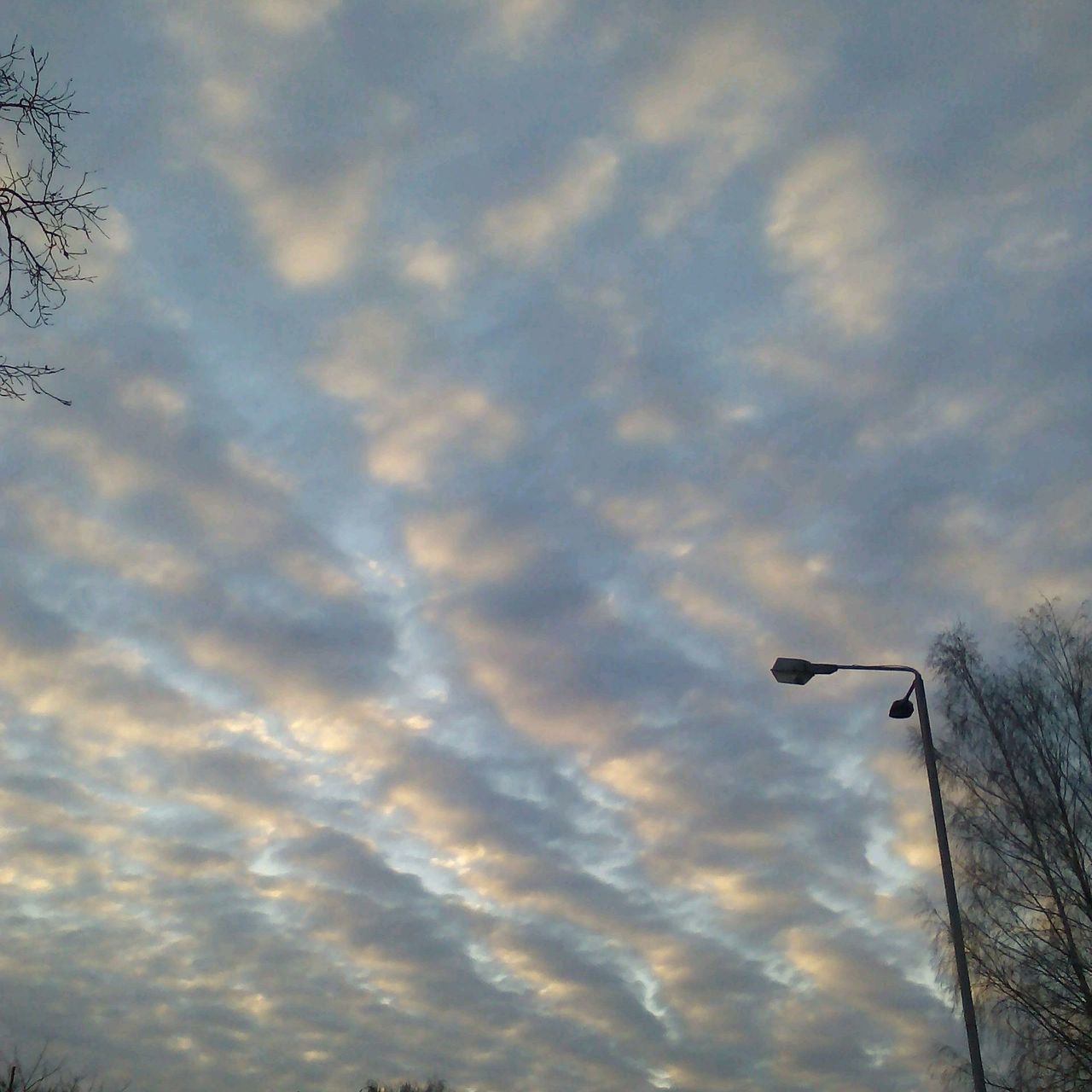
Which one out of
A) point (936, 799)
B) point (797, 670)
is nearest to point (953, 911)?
point (936, 799)

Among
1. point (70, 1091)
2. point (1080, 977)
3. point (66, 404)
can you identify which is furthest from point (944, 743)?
point (70, 1091)

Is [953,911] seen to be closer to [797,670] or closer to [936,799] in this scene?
[936,799]

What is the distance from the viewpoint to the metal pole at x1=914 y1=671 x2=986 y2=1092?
15258 mm

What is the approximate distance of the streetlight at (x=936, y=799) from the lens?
50.5 ft

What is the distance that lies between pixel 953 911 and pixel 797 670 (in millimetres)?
4482

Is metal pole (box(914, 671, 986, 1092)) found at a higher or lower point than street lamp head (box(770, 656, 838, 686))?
lower

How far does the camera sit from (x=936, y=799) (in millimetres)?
16797

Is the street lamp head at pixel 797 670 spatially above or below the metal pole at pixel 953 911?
above

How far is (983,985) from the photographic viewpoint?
26.0m

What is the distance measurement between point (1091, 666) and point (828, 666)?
1526cm

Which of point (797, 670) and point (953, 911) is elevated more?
point (797, 670)

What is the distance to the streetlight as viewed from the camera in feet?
50.5

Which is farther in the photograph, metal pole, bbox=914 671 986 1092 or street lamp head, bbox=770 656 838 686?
street lamp head, bbox=770 656 838 686

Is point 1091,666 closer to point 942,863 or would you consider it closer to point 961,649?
point 961,649
